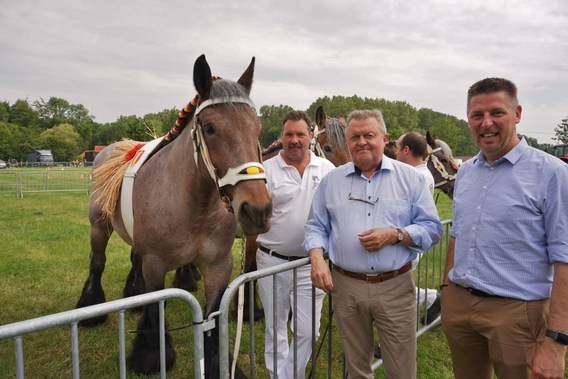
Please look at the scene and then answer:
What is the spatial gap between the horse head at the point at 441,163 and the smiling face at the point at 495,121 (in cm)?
519

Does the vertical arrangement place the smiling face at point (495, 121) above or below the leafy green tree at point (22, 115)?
below

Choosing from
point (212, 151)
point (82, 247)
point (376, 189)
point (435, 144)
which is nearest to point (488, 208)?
point (376, 189)

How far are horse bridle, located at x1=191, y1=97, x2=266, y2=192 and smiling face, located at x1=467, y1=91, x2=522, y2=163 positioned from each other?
3.93ft

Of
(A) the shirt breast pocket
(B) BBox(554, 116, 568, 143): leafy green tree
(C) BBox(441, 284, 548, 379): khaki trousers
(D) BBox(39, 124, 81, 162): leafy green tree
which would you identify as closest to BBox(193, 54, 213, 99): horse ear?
(A) the shirt breast pocket

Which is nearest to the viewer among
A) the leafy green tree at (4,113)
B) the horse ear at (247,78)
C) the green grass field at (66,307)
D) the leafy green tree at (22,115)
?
the horse ear at (247,78)

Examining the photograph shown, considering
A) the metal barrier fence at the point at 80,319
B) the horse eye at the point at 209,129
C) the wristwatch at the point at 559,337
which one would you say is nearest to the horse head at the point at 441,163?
the horse eye at the point at 209,129

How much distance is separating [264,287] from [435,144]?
5.45 metres

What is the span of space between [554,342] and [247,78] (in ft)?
7.75

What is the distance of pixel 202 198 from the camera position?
2848 mm

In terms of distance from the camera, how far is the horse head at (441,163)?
700 cm

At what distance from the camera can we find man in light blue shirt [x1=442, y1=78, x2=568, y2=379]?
172 cm

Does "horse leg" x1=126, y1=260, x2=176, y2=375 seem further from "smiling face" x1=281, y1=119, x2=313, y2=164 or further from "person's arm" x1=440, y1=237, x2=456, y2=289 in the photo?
"person's arm" x1=440, y1=237, x2=456, y2=289

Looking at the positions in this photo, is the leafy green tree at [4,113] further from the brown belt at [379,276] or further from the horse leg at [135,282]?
the brown belt at [379,276]

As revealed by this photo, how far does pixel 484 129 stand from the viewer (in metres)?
1.94
